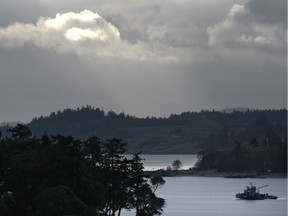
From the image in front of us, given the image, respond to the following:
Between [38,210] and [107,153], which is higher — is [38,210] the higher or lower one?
the lower one

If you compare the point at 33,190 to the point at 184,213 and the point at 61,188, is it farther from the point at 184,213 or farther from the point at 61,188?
the point at 184,213

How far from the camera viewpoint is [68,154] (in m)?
70.4

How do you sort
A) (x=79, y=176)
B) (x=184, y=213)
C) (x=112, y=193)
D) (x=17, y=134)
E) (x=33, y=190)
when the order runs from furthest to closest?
(x=184, y=213), (x=112, y=193), (x=17, y=134), (x=79, y=176), (x=33, y=190)

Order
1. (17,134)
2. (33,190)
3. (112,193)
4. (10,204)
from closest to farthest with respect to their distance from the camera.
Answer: (10,204), (33,190), (17,134), (112,193)

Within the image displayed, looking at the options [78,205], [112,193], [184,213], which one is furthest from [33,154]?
[184,213]

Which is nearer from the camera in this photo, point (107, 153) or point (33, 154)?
point (33, 154)

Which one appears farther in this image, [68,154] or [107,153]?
[107,153]

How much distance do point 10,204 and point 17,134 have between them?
20.9 metres

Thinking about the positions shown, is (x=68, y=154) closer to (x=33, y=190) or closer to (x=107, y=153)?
(x=33, y=190)

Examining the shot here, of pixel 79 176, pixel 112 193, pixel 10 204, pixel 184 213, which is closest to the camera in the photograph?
pixel 10 204

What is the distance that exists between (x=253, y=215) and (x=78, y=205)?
98.9 metres

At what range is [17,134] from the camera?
82500 mm

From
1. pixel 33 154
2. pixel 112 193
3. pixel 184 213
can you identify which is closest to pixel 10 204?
pixel 33 154

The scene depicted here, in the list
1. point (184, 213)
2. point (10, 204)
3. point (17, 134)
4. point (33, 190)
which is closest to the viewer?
point (10, 204)
